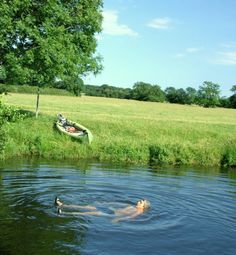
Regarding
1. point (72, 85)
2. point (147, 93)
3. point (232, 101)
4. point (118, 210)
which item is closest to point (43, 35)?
point (72, 85)

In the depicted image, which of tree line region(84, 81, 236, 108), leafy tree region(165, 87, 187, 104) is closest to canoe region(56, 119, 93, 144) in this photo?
tree line region(84, 81, 236, 108)

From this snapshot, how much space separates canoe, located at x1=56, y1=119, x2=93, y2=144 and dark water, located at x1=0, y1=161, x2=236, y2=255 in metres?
3.56

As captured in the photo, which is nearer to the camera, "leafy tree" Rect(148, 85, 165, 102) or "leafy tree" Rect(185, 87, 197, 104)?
"leafy tree" Rect(148, 85, 165, 102)

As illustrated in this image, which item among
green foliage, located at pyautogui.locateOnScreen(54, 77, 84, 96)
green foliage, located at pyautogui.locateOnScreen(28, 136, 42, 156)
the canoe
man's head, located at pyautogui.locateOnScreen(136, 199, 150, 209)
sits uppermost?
green foliage, located at pyautogui.locateOnScreen(54, 77, 84, 96)

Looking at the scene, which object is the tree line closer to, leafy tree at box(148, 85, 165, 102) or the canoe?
leafy tree at box(148, 85, 165, 102)

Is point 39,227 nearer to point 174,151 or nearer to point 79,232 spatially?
point 79,232

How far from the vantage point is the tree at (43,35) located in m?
29.9

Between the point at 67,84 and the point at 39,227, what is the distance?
23.8 metres

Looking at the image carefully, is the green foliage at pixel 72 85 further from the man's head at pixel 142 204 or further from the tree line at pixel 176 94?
the tree line at pixel 176 94

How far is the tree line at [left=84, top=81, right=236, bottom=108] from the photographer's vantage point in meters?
142

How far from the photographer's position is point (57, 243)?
14766 millimetres

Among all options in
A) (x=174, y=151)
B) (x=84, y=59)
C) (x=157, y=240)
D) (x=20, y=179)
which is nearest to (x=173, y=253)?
(x=157, y=240)

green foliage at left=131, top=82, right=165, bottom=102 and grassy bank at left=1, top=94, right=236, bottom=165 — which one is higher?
green foliage at left=131, top=82, right=165, bottom=102

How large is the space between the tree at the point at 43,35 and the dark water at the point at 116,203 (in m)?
6.47
